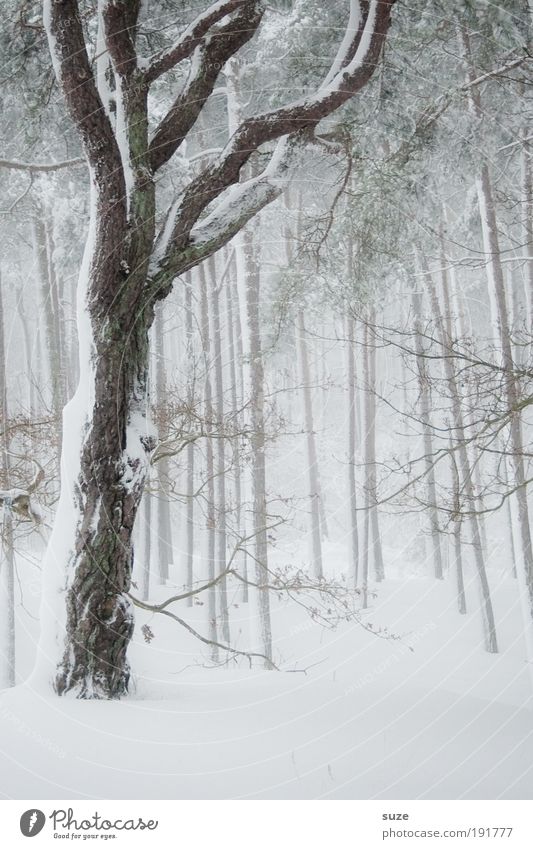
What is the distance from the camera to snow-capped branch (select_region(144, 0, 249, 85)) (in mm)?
3971

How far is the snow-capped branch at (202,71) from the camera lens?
418cm

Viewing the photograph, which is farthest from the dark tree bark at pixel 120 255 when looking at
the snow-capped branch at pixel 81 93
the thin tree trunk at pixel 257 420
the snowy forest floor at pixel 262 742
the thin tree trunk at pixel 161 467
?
the thin tree trunk at pixel 161 467

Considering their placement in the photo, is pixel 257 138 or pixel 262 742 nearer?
pixel 262 742

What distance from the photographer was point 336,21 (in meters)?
5.55

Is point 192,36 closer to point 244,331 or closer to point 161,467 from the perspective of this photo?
point 244,331

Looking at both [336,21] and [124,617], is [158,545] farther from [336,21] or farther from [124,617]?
[336,21]

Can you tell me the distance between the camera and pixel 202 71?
420 centimetres

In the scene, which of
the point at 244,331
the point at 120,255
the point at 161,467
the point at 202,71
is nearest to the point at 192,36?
the point at 202,71

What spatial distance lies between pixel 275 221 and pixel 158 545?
7760 millimetres

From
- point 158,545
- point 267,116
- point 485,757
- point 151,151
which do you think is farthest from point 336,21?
point 158,545

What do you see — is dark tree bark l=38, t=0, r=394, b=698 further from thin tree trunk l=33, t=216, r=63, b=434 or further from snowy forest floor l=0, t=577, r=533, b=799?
thin tree trunk l=33, t=216, r=63, b=434

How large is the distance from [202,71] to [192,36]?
0.23 metres

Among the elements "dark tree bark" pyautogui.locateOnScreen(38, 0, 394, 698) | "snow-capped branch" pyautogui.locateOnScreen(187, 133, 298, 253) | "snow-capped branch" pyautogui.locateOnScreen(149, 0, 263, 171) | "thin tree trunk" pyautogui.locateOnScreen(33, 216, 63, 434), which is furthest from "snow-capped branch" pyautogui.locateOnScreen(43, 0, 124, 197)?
"thin tree trunk" pyautogui.locateOnScreen(33, 216, 63, 434)

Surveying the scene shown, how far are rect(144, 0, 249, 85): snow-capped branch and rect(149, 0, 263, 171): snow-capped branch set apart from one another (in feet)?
0.24
